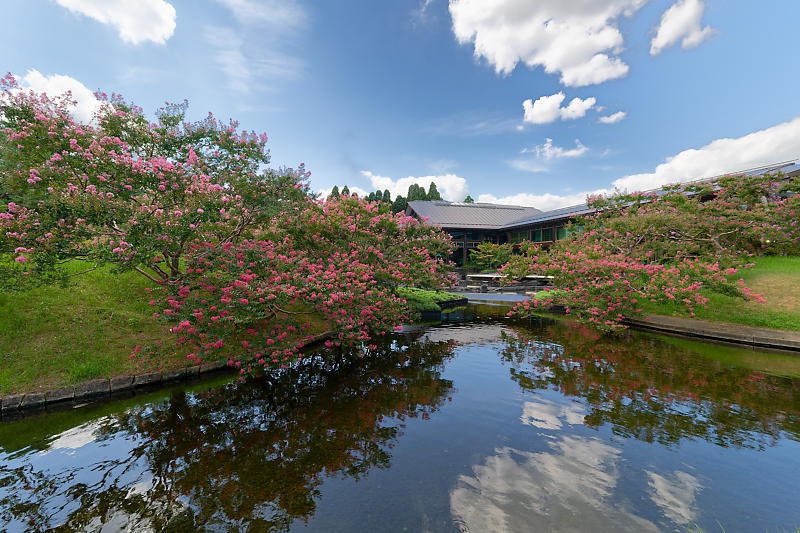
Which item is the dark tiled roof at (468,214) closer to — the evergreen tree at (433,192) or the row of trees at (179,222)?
the evergreen tree at (433,192)

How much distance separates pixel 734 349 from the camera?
10516 mm

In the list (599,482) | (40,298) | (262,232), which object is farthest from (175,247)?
(599,482)

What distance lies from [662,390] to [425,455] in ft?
20.5

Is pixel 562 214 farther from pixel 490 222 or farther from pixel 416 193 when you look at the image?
pixel 416 193

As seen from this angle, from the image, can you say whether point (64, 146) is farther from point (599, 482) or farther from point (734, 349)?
point (734, 349)

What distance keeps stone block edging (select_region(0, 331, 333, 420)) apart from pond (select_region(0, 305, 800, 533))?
24.0 inches

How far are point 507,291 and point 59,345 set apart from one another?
25.9 meters

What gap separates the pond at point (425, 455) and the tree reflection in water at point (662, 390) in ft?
0.17

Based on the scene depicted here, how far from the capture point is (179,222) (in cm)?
748

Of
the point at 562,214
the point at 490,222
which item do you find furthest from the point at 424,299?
the point at 490,222

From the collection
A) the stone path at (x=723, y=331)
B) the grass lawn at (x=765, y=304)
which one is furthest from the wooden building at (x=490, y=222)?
the stone path at (x=723, y=331)

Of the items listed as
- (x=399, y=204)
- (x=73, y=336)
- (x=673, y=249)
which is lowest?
(x=73, y=336)

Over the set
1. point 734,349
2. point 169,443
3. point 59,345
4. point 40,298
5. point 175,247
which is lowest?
point 734,349

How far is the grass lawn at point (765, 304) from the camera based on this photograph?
40.3ft
